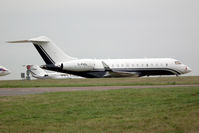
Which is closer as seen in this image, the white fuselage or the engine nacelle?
the engine nacelle

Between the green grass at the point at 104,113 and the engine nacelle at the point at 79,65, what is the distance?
25.2m

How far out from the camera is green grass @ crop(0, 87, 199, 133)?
11.6 meters

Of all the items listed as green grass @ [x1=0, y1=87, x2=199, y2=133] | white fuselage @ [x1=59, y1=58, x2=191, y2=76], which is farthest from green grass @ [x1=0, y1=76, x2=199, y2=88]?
green grass @ [x1=0, y1=87, x2=199, y2=133]

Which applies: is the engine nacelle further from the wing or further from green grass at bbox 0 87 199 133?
green grass at bbox 0 87 199 133

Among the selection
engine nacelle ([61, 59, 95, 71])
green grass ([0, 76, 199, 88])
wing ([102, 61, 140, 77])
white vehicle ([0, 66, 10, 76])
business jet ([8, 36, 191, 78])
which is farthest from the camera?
white vehicle ([0, 66, 10, 76])

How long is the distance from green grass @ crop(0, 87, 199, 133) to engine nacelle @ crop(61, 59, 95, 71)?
25.2m

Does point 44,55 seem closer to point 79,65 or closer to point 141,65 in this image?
point 79,65

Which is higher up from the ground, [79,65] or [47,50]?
[47,50]

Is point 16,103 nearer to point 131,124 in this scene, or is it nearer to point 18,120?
point 18,120

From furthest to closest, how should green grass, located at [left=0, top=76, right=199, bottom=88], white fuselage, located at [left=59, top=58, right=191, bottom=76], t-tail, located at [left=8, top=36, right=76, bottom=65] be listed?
white fuselage, located at [left=59, top=58, right=191, bottom=76]
t-tail, located at [left=8, top=36, right=76, bottom=65]
green grass, located at [left=0, top=76, right=199, bottom=88]

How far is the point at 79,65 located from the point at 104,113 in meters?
31.6

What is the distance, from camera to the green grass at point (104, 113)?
1156cm

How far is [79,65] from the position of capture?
45812 mm

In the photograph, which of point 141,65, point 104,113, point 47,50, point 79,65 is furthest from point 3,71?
point 104,113
